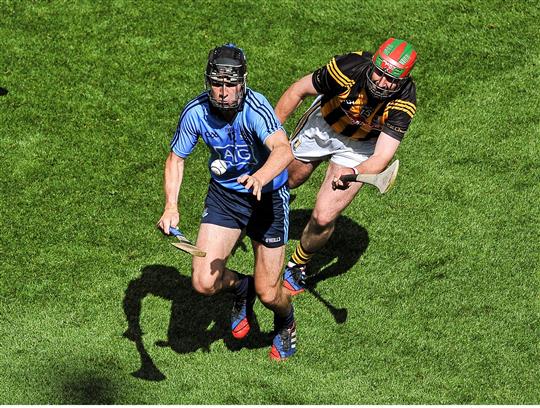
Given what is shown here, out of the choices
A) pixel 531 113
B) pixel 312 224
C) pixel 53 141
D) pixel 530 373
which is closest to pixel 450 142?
pixel 531 113

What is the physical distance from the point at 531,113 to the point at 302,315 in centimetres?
423

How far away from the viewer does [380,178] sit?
27.7 feet

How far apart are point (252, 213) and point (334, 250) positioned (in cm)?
214

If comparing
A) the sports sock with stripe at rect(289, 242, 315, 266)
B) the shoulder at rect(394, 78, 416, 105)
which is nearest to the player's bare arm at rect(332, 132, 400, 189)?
the shoulder at rect(394, 78, 416, 105)

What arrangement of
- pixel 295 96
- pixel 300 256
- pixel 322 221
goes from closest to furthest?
pixel 295 96 < pixel 322 221 < pixel 300 256

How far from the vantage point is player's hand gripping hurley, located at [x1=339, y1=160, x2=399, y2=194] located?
8406 mm

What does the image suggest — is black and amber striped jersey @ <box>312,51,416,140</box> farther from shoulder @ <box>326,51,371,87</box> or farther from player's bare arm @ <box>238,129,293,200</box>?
player's bare arm @ <box>238,129,293,200</box>

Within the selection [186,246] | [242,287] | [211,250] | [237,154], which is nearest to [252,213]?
[211,250]

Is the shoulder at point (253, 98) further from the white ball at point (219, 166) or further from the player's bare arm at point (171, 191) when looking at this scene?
the player's bare arm at point (171, 191)

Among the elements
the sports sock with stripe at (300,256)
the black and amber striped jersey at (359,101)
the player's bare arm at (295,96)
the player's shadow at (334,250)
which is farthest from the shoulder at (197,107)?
the player's shadow at (334,250)

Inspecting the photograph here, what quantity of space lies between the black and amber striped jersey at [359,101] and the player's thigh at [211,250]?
1708 mm

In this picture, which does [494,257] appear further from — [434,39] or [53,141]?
[53,141]

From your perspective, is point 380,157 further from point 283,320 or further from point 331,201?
point 283,320

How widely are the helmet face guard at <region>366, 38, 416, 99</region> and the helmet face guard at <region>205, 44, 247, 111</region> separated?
56.6 inches
